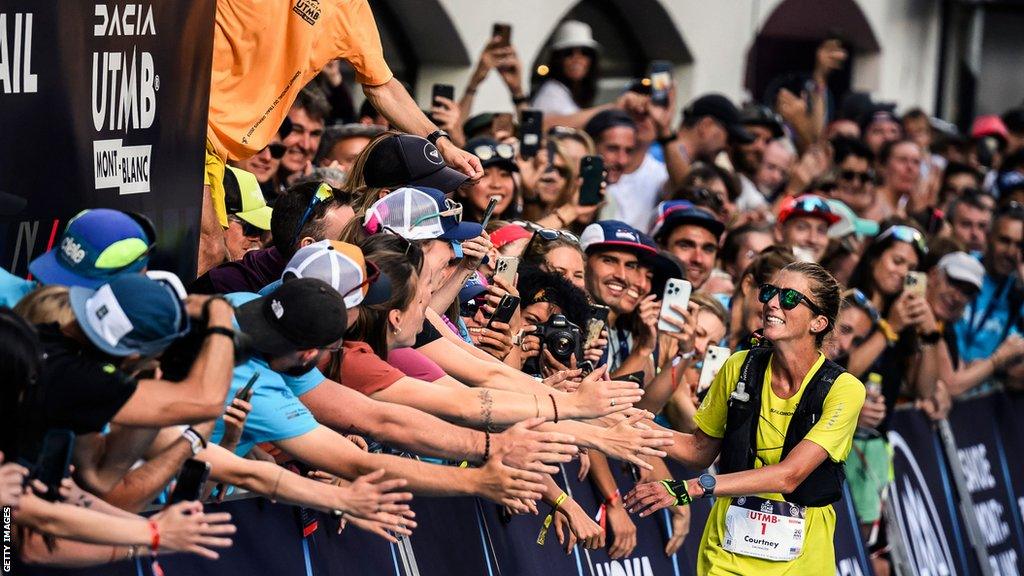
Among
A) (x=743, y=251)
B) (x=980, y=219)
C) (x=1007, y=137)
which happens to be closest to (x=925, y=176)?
(x=980, y=219)

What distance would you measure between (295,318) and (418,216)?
54.3 inches

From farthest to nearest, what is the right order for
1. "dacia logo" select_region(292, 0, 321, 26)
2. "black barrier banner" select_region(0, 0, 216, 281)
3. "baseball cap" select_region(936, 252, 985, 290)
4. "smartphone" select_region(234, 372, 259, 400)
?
"baseball cap" select_region(936, 252, 985, 290) < "dacia logo" select_region(292, 0, 321, 26) < "black barrier banner" select_region(0, 0, 216, 281) < "smartphone" select_region(234, 372, 259, 400)

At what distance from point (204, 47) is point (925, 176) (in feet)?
35.2

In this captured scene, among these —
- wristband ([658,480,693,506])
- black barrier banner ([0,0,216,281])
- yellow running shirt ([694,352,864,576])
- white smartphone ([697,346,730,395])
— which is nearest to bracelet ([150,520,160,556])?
black barrier banner ([0,0,216,281])

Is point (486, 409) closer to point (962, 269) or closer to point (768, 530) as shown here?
point (768, 530)

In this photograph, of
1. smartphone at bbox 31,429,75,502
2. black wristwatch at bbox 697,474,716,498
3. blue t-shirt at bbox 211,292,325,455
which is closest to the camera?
smartphone at bbox 31,429,75,502

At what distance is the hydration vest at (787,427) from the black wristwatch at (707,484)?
42cm

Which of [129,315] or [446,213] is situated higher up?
[129,315]

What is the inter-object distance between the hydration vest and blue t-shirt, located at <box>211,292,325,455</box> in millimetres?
2642

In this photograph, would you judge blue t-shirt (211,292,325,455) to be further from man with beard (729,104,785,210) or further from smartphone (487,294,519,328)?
man with beard (729,104,785,210)

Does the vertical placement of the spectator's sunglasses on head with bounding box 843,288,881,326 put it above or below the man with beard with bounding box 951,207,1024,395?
above

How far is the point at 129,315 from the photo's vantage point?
13.5ft

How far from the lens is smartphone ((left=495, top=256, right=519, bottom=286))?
6812mm

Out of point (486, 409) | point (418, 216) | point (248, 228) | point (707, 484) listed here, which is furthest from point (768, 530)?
point (248, 228)
